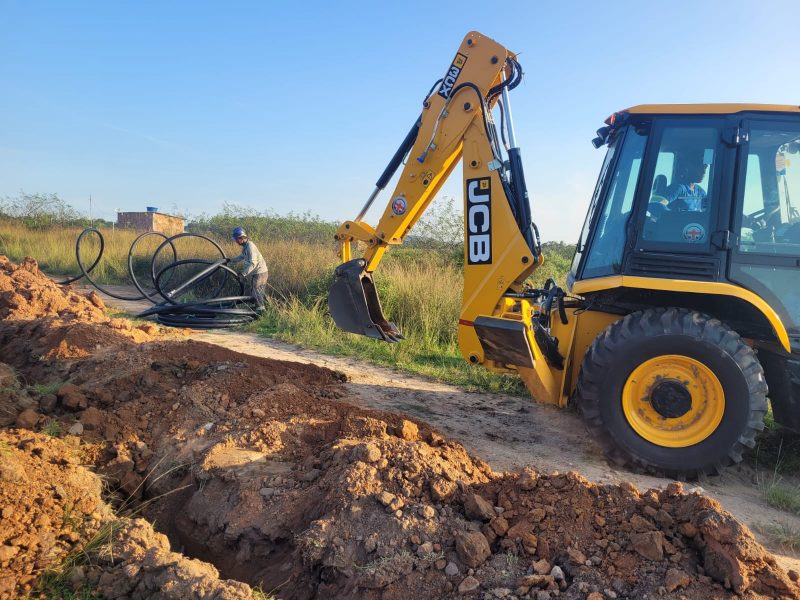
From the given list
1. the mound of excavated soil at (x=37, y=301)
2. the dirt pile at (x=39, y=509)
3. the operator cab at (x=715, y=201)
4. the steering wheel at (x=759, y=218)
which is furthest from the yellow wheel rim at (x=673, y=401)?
the mound of excavated soil at (x=37, y=301)

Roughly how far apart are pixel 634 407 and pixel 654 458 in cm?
39

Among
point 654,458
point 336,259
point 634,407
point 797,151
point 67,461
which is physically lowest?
point 67,461

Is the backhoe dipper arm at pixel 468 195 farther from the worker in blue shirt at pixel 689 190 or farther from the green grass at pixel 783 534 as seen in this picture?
the green grass at pixel 783 534

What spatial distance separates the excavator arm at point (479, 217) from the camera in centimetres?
488

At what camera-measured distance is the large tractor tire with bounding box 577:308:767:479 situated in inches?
162

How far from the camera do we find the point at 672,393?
4.29 m

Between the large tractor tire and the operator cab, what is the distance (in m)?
0.41

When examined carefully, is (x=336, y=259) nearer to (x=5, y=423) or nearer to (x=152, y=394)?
(x=152, y=394)

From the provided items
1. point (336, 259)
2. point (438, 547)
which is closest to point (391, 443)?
point (438, 547)

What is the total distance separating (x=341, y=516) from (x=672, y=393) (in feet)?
8.80

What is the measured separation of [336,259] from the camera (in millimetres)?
12562

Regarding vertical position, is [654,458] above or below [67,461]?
above

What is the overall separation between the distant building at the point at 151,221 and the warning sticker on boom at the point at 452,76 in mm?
18031

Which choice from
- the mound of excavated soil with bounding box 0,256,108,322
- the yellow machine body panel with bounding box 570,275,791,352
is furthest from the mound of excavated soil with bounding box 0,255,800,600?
the mound of excavated soil with bounding box 0,256,108,322
